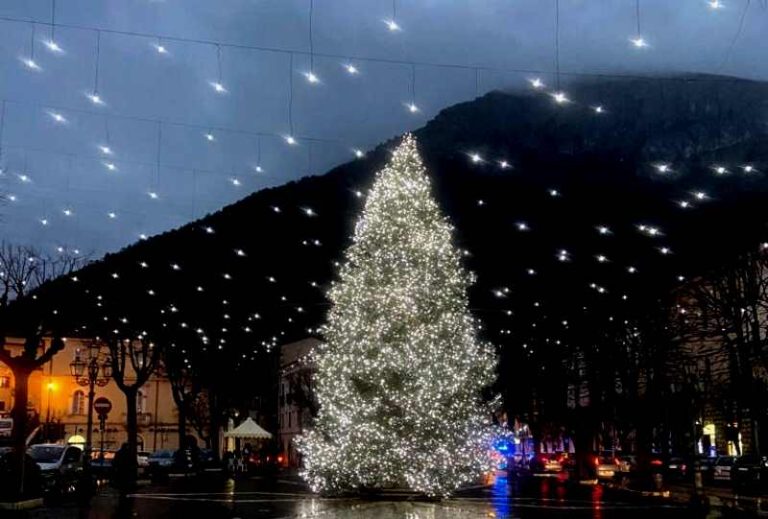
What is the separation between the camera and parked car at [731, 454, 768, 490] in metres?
33.2

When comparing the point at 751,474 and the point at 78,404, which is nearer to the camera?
the point at 751,474

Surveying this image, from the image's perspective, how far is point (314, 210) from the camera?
31.0m

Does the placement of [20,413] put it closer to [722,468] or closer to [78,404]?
[722,468]

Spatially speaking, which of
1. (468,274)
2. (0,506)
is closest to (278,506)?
(0,506)

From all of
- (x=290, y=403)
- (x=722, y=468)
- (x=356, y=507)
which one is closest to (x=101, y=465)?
(x=356, y=507)

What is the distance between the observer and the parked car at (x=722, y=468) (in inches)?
1742

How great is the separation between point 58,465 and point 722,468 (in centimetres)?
3108

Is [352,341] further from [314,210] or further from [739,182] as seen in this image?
[739,182]

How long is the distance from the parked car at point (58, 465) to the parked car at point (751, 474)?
2489 centimetres

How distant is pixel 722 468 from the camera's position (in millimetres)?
44781

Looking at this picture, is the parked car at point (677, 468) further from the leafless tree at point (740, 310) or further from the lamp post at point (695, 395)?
the leafless tree at point (740, 310)

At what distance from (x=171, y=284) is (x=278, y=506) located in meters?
21.3


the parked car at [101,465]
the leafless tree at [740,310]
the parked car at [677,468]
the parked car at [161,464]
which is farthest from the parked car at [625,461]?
the parked car at [101,465]

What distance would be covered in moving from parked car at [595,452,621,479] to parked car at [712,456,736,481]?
4.99 metres
